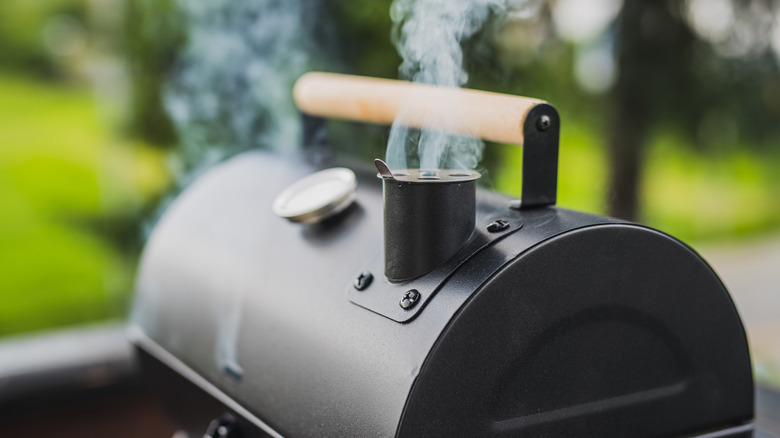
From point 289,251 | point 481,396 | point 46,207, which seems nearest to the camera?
point 481,396

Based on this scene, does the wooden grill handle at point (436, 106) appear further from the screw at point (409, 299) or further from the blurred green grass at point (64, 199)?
the blurred green grass at point (64, 199)

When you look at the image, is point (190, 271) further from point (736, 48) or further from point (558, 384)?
point (736, 48)

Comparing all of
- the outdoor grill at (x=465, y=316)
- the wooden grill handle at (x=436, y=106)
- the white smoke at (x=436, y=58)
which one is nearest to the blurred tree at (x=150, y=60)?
the wooden grill handle at (x=436, y=106)

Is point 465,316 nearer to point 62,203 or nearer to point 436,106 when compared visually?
point 436,106

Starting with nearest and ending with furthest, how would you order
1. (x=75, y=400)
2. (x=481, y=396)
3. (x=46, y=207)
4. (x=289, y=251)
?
1. (x=481, y=396)
2. (x=289, y=251)
3. (x=75, y=400)
4. (x=46, y=207)

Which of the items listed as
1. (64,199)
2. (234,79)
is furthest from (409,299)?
(64,199)

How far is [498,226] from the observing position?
0.85 meters

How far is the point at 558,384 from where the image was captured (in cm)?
82

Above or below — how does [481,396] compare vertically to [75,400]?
above

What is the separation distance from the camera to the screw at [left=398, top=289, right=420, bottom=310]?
31.7 inches

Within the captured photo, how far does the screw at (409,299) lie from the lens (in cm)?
80

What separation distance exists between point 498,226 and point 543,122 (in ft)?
0.46

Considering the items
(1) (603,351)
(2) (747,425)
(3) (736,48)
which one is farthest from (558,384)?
(3) (736,48)

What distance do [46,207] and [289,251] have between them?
1592 mm
